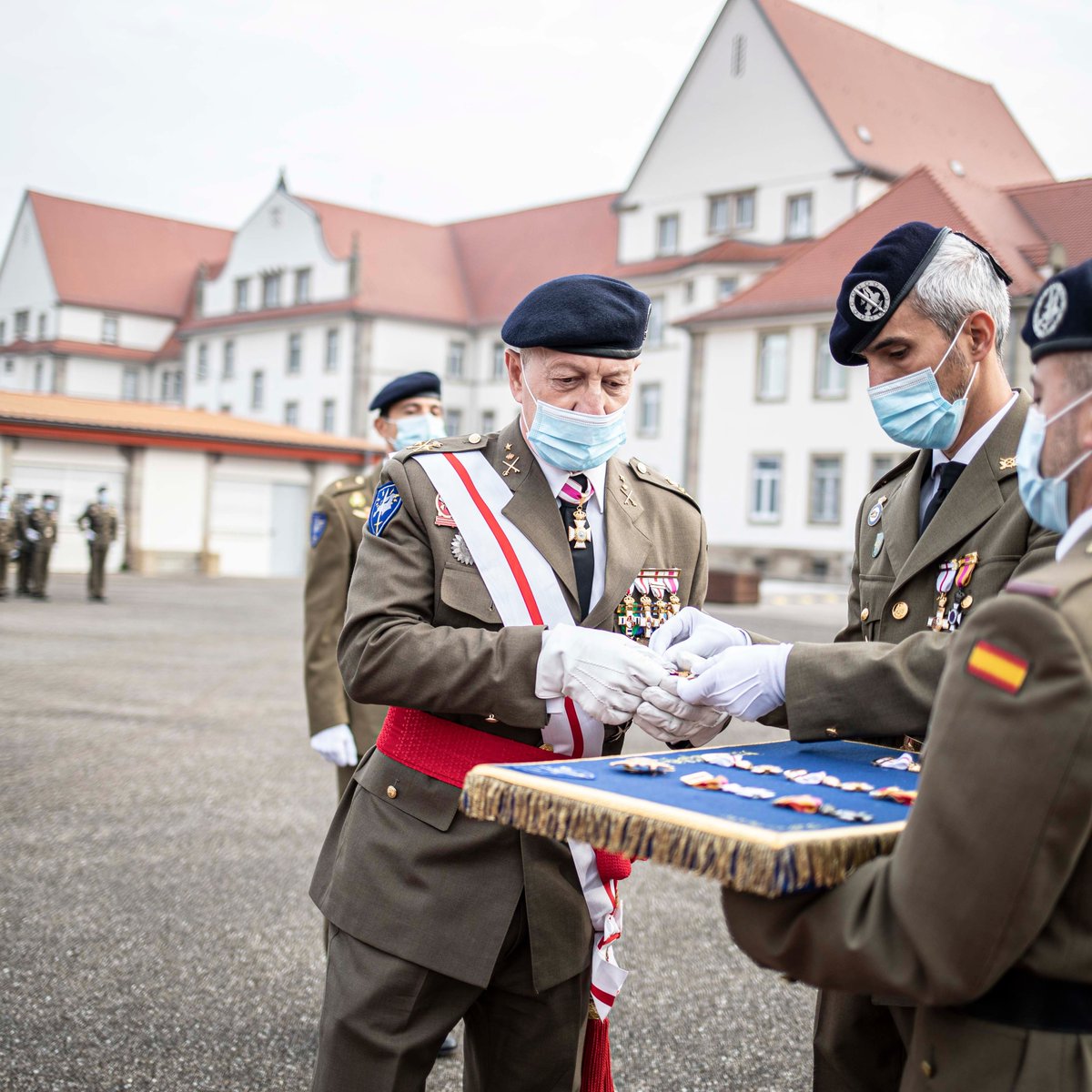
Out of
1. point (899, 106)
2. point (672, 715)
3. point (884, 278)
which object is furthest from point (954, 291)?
point (899, 106)

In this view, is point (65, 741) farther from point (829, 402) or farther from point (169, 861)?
point (829, 402)

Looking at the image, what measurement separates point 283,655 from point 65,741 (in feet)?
19.5

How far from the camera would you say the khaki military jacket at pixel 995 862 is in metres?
1.50

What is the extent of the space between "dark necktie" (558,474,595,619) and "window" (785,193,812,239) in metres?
36.0

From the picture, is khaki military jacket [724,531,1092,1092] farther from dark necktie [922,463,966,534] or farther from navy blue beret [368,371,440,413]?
navy blue beret [368,371,440,413]

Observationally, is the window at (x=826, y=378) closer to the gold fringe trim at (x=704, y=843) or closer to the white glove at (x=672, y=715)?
the white glove at (x=672, y=715)

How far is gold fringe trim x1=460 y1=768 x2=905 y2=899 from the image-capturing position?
156 cm

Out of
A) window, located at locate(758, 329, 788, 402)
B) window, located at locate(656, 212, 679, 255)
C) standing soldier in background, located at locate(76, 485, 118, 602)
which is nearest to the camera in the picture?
standing soldier in background, located at locate(76, 485, 118, 602)

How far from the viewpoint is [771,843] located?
5.06ft

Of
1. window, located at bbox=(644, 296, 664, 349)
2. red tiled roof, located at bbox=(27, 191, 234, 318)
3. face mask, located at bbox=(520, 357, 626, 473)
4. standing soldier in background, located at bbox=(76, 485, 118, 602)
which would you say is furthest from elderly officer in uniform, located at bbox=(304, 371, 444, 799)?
red tiled roof, located at bbox=(27, 191, 234, 318)

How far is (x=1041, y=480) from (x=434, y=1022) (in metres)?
1.55

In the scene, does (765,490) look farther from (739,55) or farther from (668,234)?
(739,55)

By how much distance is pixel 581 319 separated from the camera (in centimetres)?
263

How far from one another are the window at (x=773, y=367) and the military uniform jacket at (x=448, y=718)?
1288 inches
